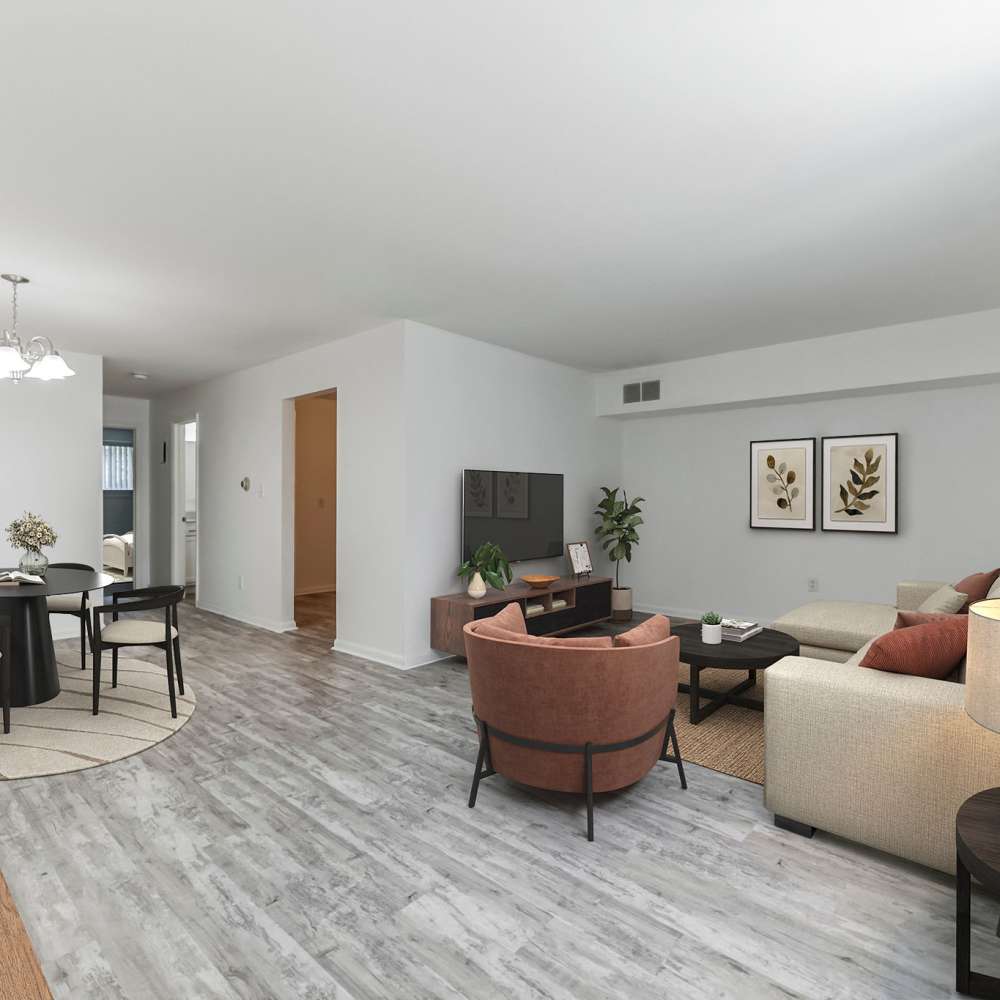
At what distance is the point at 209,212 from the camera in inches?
112

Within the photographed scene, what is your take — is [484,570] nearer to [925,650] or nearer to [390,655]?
[390,655]

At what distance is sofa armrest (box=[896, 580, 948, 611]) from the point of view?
4422 mm

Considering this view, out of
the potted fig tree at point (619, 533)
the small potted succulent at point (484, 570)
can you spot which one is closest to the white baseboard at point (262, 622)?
the small potted succulent at point (484, 570)

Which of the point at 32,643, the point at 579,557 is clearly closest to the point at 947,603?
the point at 579,557

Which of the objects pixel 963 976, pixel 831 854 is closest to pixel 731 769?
pixel 831 854

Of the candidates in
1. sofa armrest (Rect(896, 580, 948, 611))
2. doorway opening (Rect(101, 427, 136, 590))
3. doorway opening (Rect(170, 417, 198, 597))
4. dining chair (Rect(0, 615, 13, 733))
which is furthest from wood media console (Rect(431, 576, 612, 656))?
doorway opening (Rect(101, 427, 136, 590))

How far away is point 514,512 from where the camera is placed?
17.9ft

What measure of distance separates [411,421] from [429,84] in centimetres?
276

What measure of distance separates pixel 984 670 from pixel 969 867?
1.55 ft

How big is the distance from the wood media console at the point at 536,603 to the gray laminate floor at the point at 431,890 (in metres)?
1.53

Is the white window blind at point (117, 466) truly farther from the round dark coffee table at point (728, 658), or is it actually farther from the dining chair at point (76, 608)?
the round dark coffee table at point (728, 658)

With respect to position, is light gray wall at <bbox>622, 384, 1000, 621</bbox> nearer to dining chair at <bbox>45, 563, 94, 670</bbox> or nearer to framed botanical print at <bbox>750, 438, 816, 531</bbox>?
framed botanical print at <bbox>750, 438, 816, 531</bbox>

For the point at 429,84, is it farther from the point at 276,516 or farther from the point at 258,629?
the point at 258,629

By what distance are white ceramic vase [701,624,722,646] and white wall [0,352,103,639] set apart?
5.21 m
